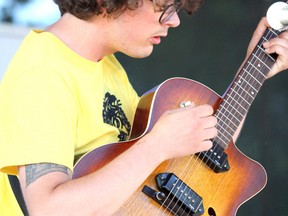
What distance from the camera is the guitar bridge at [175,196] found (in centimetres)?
164

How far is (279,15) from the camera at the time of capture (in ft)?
5.48

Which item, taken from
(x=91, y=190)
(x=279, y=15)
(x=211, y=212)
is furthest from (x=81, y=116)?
(x=279, y=15)

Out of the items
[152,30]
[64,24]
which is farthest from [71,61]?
[152,30]

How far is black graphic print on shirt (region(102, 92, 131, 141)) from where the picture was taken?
1.73m

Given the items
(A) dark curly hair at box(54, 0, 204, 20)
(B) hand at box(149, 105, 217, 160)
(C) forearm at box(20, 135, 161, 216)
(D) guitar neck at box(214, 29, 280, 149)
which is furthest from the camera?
(D) guitar neck at box(214, 29, 280, 149)

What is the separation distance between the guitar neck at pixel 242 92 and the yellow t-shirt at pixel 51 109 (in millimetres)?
266

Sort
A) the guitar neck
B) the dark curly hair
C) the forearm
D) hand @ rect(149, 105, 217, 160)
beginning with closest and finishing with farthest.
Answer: the forearm → hand @ rect(149, 105, 217, 160) → the dark curly hair → the guitar neck

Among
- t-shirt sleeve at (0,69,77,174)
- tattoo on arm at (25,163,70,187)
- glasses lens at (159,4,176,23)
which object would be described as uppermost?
glasses lens at (159,4,176,23)

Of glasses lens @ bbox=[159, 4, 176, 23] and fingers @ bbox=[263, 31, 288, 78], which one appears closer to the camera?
glasses lens @ bbox=[159, 4, 176, 23]

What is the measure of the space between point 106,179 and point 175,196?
275 mm

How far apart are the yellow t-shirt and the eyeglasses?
213 millimetres

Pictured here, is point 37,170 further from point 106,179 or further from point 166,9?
point 166,9

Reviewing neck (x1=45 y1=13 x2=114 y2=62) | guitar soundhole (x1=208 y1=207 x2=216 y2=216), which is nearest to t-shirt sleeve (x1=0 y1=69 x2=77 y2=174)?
neck (x1=45 y1=13 x2=114 y2=62)

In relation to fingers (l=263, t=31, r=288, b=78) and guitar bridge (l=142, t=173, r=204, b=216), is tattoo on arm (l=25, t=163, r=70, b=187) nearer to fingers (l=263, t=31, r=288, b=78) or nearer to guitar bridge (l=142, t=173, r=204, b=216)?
guitar bridge (l=142, t=173, r=204, b=216)
